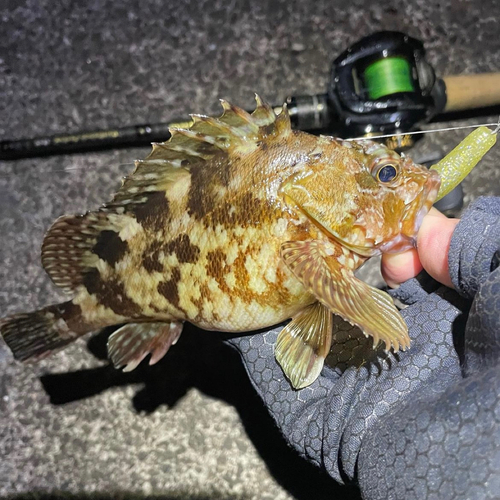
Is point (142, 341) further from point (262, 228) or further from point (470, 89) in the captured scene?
point (470, 89)

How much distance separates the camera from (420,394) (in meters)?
1.41

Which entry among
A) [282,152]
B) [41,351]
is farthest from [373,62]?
[41,351]

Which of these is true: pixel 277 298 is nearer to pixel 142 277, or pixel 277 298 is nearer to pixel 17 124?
pixel 142 277

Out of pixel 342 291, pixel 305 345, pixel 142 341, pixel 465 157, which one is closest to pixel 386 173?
pixel 465 157

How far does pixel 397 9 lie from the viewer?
2.35 metres

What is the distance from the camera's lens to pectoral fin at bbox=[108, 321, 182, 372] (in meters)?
1.73

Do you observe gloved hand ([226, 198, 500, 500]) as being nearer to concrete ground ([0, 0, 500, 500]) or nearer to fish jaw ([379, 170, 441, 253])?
fish jaw ([379, 170, 441, 253])

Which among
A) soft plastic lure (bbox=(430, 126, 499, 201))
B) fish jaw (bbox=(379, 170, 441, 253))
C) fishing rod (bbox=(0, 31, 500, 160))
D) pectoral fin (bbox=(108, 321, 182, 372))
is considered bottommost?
pectoral fin (bbox=(108, 321, 182, 372))

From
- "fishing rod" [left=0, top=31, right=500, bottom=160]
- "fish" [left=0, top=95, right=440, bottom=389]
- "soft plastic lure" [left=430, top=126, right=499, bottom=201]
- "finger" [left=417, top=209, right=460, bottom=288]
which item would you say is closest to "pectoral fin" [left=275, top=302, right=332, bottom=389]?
"fish" [left=0, top=95, right=440, bottom=389]

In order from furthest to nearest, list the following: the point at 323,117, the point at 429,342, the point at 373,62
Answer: the point at 323,117 → the point at 373,62 → the point at 429,342

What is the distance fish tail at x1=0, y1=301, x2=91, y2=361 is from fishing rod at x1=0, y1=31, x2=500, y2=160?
91 cm

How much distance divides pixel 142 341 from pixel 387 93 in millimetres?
1278

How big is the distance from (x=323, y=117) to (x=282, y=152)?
561 millimetres

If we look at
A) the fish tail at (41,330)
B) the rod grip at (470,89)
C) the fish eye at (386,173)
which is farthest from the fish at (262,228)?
the rod grip at (470,89)
